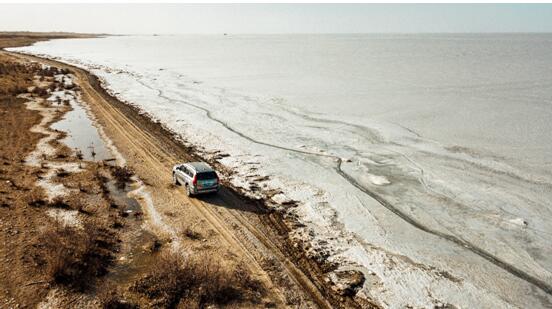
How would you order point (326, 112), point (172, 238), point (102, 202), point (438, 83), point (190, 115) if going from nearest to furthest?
1. point (172, 238)
2. point (102, 202)
3. point (190, 115)
4. point (326, 112)
5. point (438, 83)

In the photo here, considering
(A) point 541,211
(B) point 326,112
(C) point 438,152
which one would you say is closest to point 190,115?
(B) point 326,112

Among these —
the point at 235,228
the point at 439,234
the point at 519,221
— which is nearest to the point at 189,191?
the point at 235,228

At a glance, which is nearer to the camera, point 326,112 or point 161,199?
point 161,199

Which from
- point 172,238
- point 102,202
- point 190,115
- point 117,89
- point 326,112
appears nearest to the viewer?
point 172,238

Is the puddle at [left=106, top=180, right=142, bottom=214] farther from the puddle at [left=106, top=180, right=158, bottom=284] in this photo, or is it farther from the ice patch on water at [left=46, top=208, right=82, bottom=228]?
the ice patch on water at [left=46, top=208, right=82, bottom=228]

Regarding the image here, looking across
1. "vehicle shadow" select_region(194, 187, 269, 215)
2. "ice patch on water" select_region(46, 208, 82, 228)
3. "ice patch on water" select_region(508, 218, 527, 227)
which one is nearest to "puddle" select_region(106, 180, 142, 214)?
"ice patch on water" select_region(46, 208, 82, 228)

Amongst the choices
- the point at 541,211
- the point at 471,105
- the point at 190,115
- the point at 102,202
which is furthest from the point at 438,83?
the point at 102,202

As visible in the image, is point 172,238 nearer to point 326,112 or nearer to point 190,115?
point 190,115
